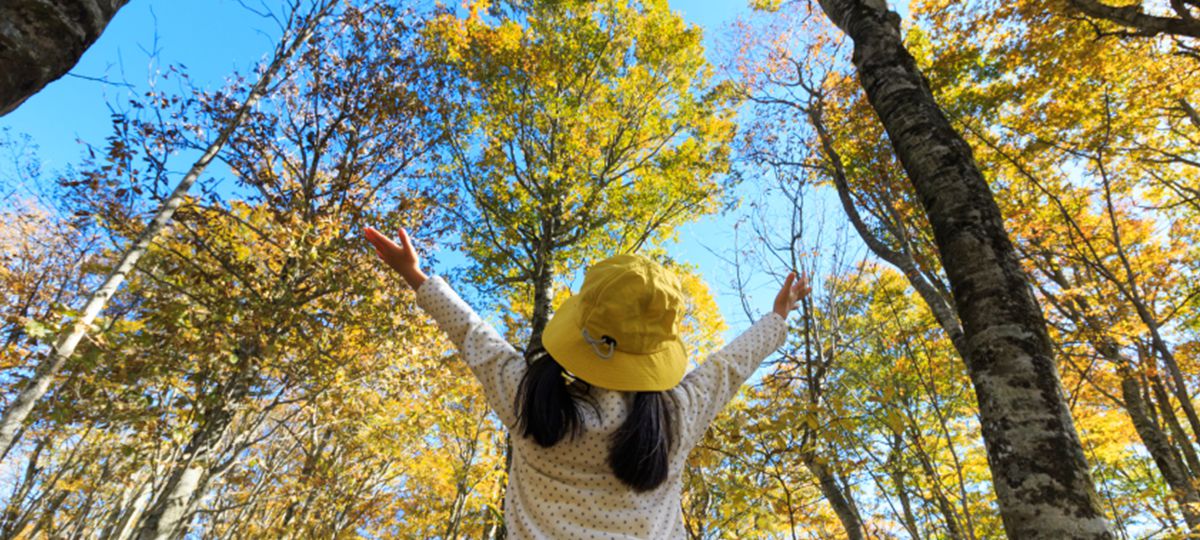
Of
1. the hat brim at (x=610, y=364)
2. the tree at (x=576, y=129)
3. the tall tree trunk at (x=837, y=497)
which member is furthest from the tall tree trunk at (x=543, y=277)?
the hat brim at (x=610, y=364)

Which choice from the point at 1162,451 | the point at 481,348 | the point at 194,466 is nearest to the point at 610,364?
the point at 481,348

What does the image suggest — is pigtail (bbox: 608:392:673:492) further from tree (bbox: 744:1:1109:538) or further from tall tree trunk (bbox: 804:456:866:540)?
tall tree trunk (bbox: 804:456:866:540)

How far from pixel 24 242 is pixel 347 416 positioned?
1214 cm

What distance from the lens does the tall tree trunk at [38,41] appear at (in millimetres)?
1058

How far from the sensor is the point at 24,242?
1057cm

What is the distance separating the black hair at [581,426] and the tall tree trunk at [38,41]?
1377mm

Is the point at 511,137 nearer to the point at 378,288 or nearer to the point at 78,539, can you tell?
the point at 378,288

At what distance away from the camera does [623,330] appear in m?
1.17

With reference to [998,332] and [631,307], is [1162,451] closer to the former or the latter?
[998,332]

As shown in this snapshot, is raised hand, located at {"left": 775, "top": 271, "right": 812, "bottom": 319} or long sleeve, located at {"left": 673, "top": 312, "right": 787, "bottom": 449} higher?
raised hand, located at {"left": 775, "top": 271, "right": 812, "bottom": 319}

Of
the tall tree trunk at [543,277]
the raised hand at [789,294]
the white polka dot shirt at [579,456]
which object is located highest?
the tall tree trunk at [543,277]

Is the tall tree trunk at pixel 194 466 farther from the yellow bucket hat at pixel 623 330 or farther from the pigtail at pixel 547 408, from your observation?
the yellow bucket hat at pixel 623 330

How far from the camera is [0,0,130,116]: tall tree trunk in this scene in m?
1.06

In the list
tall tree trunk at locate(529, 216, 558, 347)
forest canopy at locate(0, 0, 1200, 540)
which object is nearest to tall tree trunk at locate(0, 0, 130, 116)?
forest canopy at locate(0, 0, 1200, 540)
